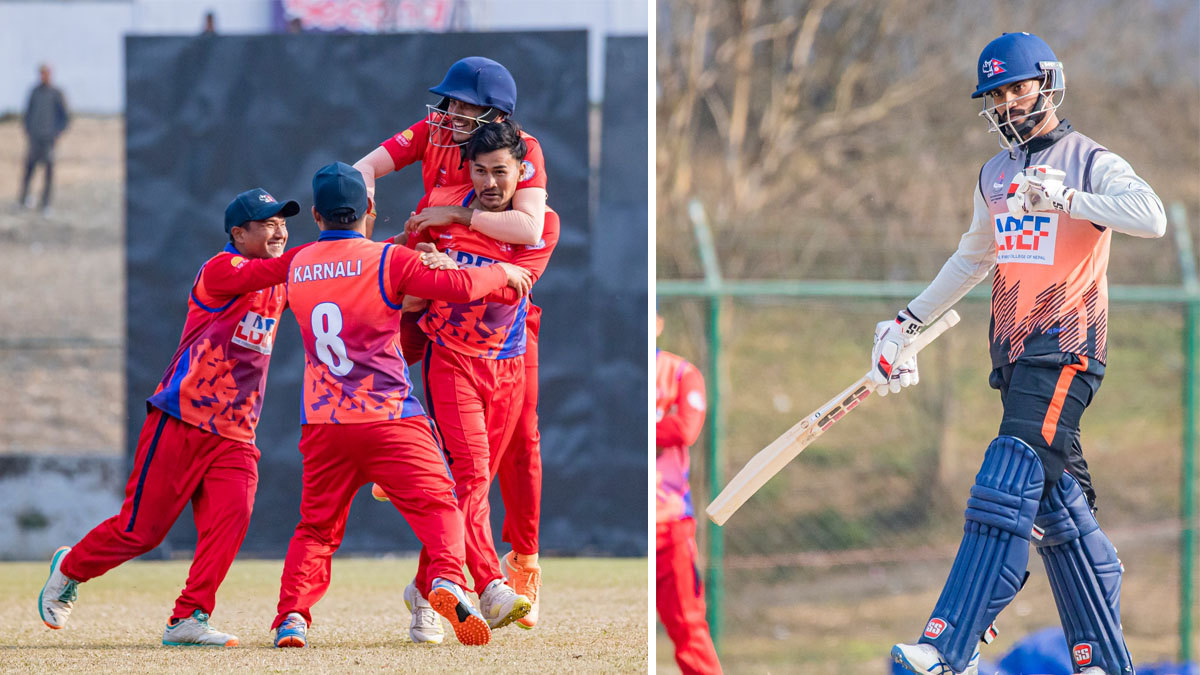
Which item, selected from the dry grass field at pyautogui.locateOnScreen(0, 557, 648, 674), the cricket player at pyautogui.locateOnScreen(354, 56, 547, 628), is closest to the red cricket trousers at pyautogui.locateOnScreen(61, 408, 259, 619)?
the dry grass field at pyautogui.locateOnScreen(0, 557, 648, 674)

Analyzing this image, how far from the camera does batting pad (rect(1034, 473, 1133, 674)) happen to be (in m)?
4.13

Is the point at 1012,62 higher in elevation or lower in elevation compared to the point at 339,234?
higher

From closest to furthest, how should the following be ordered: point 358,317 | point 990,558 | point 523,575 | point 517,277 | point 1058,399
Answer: point 990,558
point 1058,399
point 358,317
point 517,277
point 523,575

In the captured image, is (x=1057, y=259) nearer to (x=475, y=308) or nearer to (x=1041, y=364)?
(x=1041, y=364)

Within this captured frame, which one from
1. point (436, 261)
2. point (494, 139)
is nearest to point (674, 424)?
point (436, 261)

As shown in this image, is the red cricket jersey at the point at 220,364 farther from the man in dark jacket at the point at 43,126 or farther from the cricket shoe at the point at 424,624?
the man in dark jacket at the point at 43,126

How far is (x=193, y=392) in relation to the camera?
497 cm

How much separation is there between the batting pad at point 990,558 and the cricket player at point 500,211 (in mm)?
1716

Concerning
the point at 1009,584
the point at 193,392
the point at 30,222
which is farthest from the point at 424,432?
the point at 30,222

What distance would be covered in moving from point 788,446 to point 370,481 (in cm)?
146

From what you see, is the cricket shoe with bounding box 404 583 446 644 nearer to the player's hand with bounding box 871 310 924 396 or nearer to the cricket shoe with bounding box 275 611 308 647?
the cricket shoe with bounding box 275 611 308 647

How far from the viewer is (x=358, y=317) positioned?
4.37m

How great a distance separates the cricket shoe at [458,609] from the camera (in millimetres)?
4156

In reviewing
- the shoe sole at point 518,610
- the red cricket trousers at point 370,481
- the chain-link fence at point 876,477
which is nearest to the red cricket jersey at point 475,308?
the red cricket trousers at point 370,481
